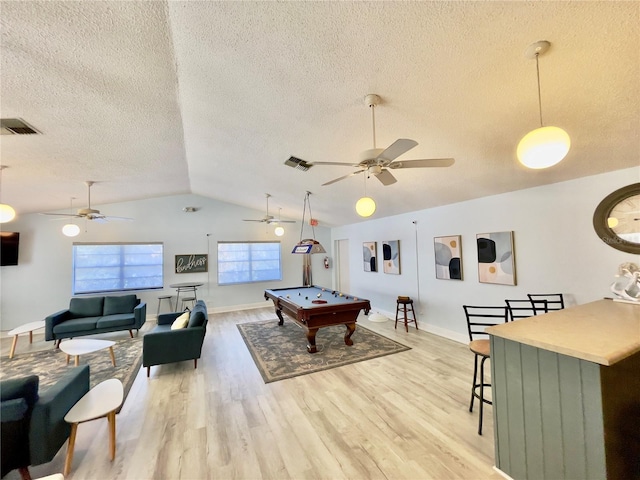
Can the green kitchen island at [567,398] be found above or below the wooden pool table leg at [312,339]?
→ above

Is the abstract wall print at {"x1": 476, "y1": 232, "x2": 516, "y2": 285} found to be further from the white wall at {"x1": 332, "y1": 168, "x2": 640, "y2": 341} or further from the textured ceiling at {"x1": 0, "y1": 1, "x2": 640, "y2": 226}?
the textured ceiling at {"x1": 0, "y1": 1, "x2": 640, "y2": 226}

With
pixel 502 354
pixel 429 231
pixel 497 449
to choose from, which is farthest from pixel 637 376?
pixel 429 231

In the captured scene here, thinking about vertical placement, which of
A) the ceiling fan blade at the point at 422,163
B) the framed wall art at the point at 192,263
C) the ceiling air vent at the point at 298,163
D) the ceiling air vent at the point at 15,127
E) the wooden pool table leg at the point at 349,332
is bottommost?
the wooden pool table leg at the point at 349,332

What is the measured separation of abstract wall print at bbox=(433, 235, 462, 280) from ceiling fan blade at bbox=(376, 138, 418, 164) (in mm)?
3284

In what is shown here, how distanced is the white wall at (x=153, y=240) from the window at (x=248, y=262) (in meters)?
0.18

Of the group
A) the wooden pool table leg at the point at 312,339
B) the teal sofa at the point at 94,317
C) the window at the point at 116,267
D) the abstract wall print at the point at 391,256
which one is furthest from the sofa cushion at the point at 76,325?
the abstract wall print at the point at 391,256

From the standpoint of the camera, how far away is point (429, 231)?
513 centimetres

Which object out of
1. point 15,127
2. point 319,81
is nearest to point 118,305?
point 15,127

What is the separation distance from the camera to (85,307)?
5.21m

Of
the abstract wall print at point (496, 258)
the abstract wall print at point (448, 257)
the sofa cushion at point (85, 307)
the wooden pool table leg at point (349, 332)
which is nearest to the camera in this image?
the abstract wall print at point (496, 258)

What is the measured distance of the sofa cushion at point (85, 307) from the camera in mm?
5145

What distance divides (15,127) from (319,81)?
303cm

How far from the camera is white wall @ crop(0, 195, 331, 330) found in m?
5.63

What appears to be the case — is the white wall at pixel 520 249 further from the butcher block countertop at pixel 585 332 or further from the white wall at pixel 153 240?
the white wall at pixel 153 240
